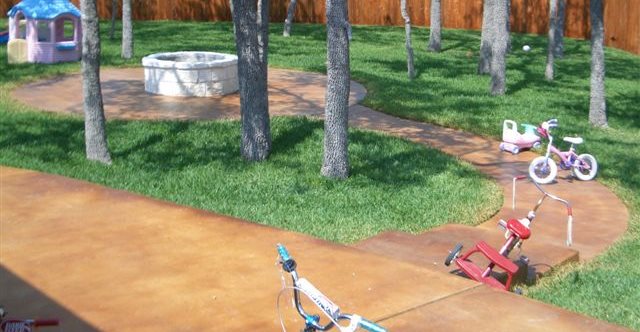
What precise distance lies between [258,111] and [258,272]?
4.99 metres

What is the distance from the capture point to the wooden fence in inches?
1132

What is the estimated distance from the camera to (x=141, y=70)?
1778cm

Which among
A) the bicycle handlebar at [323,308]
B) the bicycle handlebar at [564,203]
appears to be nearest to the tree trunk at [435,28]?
the bicycle handlebar at [564,203]

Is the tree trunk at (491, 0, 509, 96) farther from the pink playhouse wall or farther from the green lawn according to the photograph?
the pink playhouse wall

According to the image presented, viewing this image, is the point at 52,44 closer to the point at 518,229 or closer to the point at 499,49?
the point at 499,49

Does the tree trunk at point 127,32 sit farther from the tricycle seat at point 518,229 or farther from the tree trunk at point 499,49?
the tricycle seat at point 518,229

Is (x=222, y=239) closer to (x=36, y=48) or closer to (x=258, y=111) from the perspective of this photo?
(x=258, y=111)

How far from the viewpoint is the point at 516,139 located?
12.2m

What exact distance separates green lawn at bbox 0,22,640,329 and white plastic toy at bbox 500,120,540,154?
0.79m

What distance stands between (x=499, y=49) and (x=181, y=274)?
1125 centimetres

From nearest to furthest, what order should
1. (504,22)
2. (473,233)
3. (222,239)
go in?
(222,239), (473,233), (504,22)

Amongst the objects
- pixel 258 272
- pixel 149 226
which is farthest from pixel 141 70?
pixel 258 272

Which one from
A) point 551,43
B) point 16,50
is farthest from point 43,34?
point 551,43

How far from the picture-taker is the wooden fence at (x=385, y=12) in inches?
1132
